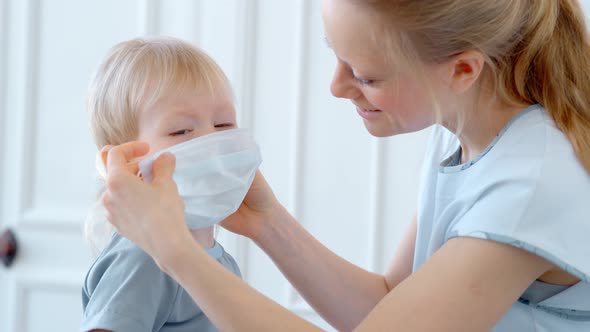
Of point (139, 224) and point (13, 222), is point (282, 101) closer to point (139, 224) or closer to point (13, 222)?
point (13, 222)

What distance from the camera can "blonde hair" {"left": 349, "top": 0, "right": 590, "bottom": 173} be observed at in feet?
3.40

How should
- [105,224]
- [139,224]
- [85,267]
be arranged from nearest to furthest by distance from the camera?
[139,224], [105,224], [85,267]

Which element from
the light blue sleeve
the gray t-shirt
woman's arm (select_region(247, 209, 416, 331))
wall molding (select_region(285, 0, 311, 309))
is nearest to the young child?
the gray t-shirt

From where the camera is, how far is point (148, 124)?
116 centimetres

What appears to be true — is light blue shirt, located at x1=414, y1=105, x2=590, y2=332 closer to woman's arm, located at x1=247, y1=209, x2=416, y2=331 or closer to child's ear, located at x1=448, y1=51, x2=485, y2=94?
child's ear, located at x1=448, y1=51, x2=485, y2=94

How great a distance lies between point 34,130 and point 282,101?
0.68 m

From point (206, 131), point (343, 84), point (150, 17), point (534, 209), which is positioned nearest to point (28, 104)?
point (150, 17)

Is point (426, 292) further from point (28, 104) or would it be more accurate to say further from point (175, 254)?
point (28, 104)

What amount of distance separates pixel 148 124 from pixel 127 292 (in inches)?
10.0

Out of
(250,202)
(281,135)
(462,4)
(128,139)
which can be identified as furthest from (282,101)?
(462,4)

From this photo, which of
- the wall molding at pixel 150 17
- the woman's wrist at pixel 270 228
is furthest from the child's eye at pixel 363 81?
the wall molding at pixel 150 17

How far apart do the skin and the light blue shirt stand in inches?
1.0

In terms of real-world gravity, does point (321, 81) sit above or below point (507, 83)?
below

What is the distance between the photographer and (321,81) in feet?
6.20
